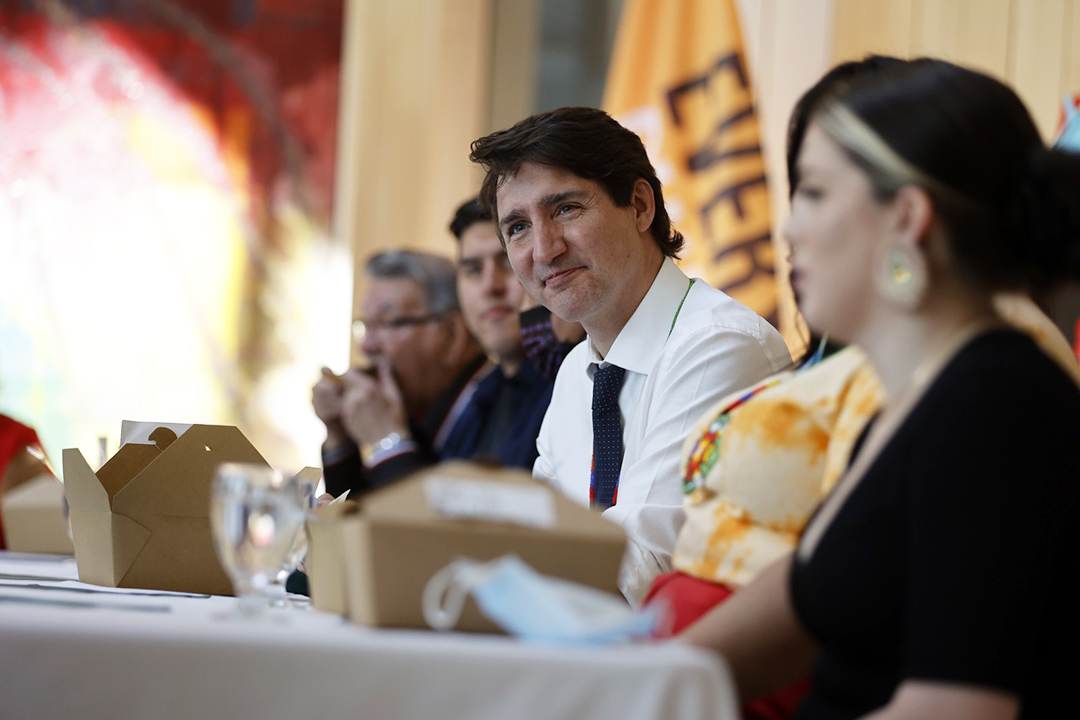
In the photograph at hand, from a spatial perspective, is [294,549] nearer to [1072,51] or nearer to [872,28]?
[1072,51]

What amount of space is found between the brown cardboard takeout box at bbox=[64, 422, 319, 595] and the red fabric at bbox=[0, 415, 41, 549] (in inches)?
37.8

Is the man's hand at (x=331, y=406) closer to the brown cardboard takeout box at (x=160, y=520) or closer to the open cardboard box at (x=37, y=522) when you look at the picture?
the open cardboard box at (x=37, y=522)

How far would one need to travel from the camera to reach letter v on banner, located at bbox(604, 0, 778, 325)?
3.37 metres

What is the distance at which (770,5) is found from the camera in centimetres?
379

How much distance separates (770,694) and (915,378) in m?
0.35

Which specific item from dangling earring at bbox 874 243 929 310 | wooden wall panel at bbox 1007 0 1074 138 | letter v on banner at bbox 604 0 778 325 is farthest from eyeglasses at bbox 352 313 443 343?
dangling earring at bbox 874 243 929 310

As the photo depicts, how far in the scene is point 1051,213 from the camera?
0.90 meters

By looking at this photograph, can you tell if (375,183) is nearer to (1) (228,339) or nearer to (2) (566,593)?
(1) (228,339)

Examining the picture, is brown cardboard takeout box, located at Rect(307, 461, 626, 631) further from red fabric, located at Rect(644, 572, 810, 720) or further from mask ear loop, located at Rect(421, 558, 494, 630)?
red fabric, located at Rect(644, 572, 810, 720)

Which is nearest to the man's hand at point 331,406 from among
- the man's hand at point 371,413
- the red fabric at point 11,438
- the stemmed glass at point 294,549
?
the man's hand at point 371,413

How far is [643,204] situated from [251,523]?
1.27m

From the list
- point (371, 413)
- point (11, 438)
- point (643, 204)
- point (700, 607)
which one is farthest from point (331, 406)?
point (700, 607)

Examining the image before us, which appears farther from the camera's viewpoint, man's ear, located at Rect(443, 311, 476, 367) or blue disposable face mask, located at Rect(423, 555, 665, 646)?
man's ear, located at Rect(443, 311, 476, 367)

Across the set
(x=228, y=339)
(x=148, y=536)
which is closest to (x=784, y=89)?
(x=228, y=339)
